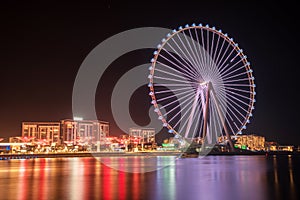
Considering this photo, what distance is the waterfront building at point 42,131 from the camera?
105375mm

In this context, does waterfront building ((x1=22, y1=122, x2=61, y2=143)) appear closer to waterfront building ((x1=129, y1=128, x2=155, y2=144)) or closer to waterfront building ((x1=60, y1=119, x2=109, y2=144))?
waterfront building ((x1=60, y1=119, x2=109, y2=144))

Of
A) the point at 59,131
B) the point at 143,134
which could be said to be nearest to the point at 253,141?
the point at 143,134

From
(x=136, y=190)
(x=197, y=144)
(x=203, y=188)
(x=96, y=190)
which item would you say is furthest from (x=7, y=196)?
(x=197, y=144)

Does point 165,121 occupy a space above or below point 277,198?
above

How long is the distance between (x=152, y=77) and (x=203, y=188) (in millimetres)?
21767

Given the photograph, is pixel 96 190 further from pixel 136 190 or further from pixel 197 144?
pixel 197 144

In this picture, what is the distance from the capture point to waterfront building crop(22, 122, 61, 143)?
346 feet

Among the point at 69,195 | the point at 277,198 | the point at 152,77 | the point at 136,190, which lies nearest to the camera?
the point at 277,198

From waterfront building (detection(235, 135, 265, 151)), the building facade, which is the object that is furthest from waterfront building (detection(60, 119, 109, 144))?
waterfront building (detection(235, 135, 265, 151))

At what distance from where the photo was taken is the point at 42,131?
10675 centimetres

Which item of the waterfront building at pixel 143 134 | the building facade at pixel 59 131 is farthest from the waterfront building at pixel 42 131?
the waterfront building at pixel 143 134

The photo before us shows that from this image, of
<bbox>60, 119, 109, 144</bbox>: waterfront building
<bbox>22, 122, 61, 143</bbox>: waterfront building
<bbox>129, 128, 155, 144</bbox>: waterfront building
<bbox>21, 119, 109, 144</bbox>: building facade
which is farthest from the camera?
<bbox>129, 128, 155, 144</bbox>: waterfront building

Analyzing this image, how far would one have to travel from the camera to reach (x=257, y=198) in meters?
10.8

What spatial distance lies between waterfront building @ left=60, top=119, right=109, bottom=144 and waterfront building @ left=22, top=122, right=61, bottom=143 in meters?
1.94
